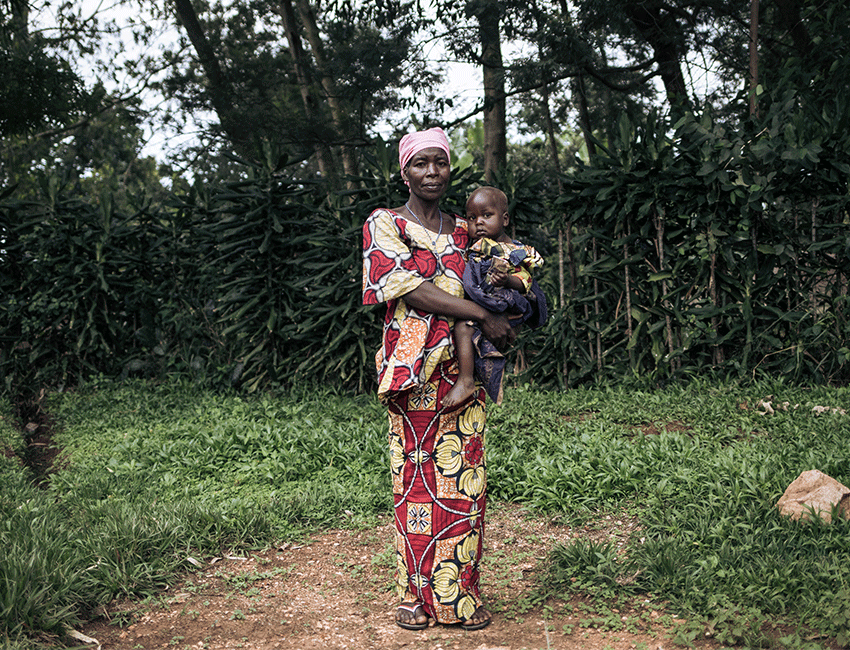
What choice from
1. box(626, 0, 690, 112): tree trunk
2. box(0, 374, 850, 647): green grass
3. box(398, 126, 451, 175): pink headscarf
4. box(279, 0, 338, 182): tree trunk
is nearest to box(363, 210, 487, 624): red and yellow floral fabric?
box(398, 126, 451, 175): pink headscarf

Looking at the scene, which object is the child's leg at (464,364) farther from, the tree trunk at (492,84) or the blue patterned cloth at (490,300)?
the tree trunk at (492,84)

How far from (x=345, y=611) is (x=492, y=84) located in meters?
7.01

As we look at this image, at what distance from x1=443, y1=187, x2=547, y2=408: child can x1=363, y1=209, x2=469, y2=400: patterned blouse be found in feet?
0.25

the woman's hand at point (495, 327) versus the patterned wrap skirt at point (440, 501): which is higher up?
the woman's hand at point (495, 327)

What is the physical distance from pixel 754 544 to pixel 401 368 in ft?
5.98

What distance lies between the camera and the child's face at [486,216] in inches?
114

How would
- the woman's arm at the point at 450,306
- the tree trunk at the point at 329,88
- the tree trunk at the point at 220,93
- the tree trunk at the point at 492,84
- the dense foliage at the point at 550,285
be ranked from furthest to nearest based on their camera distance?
1. the tree trunk at the point at 220,93
2. the tree trunk at the point at 329,88
3. the tree trunk at the point at 492,84
4. the dense foliage at the point at 550,285
5. the woman's arm at the point at 450,306

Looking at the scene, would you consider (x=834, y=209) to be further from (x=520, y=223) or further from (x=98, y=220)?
(x=98, y=220)

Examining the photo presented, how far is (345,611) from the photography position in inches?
128

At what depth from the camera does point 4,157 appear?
1622 cm

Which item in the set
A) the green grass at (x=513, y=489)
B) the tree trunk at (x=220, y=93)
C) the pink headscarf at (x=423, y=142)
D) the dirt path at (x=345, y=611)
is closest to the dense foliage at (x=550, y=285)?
the green grass at (x=513, y=489)

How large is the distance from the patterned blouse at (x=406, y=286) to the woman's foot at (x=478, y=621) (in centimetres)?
100

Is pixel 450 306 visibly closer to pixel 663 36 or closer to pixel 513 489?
pixel 513 489

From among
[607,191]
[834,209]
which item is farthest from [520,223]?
[834,209]
